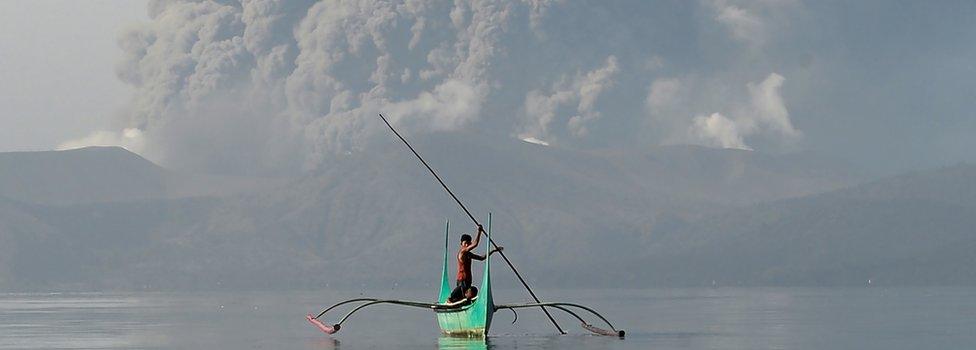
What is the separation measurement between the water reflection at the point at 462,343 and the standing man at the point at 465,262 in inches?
57.2

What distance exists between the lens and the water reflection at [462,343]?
187ft

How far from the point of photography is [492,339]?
6334 centimetres

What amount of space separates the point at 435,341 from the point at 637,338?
8041 millimetres

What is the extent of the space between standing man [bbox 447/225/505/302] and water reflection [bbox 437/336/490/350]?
4.76 feet

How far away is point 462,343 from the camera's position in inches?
2327

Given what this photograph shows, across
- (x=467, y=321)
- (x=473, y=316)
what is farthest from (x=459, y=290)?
(x=467, y=321)

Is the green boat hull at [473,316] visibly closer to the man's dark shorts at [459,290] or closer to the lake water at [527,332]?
the man's dark shorts at [459,290]

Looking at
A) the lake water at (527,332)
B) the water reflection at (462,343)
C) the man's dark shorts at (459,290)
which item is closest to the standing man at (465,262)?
the man's dark shorts at (459,290)

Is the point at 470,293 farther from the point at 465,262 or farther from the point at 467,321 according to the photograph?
the point at 467,321

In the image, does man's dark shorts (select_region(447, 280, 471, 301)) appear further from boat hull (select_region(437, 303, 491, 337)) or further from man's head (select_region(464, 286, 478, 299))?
boat hull (select_region(437, 303, 491, 337))

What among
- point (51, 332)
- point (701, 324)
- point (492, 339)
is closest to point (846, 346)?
point (492, 339)

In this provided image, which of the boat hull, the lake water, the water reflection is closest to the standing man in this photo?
the boat hull

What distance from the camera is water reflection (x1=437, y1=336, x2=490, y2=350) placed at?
187 ft

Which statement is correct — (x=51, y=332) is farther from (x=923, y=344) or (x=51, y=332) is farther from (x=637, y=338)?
(x=923, y=344)
